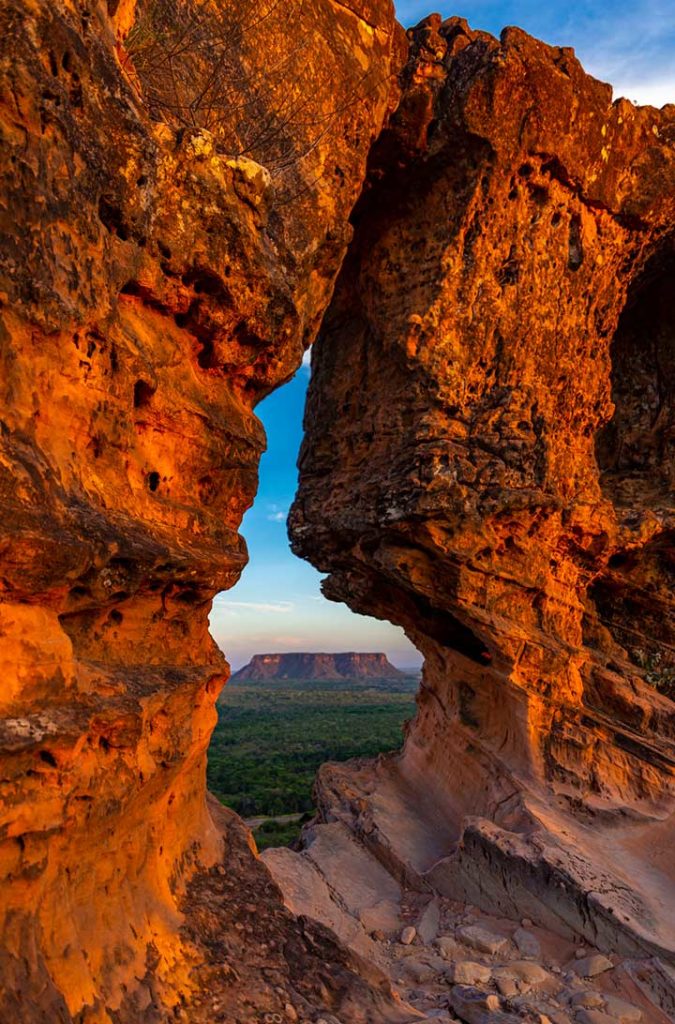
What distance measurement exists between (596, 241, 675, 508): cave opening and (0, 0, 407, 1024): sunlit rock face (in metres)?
8.86

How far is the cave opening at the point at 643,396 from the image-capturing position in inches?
530

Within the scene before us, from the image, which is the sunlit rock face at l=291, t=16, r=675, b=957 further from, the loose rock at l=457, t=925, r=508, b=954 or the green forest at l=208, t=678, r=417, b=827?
the green forest at l=208, t=678, r=417, b=827

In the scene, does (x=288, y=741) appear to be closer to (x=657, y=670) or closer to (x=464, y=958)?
(x=657, y=670)

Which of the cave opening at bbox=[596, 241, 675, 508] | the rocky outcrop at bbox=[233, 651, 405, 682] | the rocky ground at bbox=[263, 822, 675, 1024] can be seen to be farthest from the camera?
the rocky outcrop at bbox=[233, 651, 405, 682]

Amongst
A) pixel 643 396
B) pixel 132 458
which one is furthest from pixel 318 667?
pixel 132 458

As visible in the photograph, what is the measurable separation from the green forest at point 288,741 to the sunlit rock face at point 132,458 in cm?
1514

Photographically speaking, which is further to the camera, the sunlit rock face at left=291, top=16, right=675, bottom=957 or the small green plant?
the small green plant

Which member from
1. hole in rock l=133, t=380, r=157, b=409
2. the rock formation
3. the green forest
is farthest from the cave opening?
A: the green forest

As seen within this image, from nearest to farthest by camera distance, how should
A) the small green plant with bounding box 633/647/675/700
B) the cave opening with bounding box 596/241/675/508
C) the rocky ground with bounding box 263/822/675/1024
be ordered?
the rocky ground with bounding box 263/822/675/1024
the small green plant with bounding box 633/647/675/700
the cave opening with bounding box 596/241/675/508

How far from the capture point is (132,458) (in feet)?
18.7

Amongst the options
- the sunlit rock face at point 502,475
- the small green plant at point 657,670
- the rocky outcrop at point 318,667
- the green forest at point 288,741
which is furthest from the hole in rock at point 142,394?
the rocky outcrop at point 318,667

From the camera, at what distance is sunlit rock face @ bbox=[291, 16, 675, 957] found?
1044 cm

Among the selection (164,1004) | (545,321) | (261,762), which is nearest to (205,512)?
(164,1004)

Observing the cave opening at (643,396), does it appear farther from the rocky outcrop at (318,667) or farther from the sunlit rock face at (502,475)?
the rocky outcrop at (318,667)
